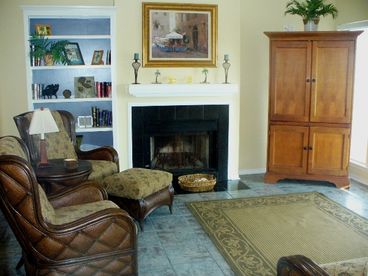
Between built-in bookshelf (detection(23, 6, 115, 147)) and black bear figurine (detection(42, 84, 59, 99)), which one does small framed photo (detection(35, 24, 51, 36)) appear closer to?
built-in bookshelf (detection(23, 6, 115, 147))

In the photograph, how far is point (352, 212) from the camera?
14.2 ft

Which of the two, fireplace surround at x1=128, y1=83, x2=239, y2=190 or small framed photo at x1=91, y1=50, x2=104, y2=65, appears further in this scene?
small framed photo at x1=91, y1=50, x2=104, y2=65

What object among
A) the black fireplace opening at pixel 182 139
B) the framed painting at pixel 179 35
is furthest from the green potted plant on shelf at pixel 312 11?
the black fireplace opening at pixel 182 139

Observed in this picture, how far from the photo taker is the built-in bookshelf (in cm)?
494

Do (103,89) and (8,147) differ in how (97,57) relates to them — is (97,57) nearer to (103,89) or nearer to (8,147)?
(103,89)

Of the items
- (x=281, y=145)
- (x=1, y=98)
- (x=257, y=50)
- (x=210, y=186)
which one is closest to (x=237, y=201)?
(x=210, y=186)

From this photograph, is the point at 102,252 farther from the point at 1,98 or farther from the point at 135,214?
the point at 1,98

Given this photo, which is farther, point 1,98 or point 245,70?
point 245,70

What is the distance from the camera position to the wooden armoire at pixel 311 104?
5051 millimetres

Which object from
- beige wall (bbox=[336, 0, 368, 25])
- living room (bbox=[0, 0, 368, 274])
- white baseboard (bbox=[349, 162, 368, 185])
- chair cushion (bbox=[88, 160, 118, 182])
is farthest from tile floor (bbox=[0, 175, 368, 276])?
beige wall (bbox=[336, 0, 368, 25])

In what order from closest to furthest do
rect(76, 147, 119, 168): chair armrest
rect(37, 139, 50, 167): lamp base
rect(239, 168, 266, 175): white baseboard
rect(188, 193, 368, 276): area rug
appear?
rect(188, 193, 368, 276): area rug → rect(37, 139, 50, 167): lamp base → rect(76, 147, 119, 168): chair armrest → rect(239, 168, 266, 175): white baseboard

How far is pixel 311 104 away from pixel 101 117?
2.60 m

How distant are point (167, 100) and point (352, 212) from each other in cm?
246

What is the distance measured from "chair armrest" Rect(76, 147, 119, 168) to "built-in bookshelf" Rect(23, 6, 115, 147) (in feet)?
2.10
